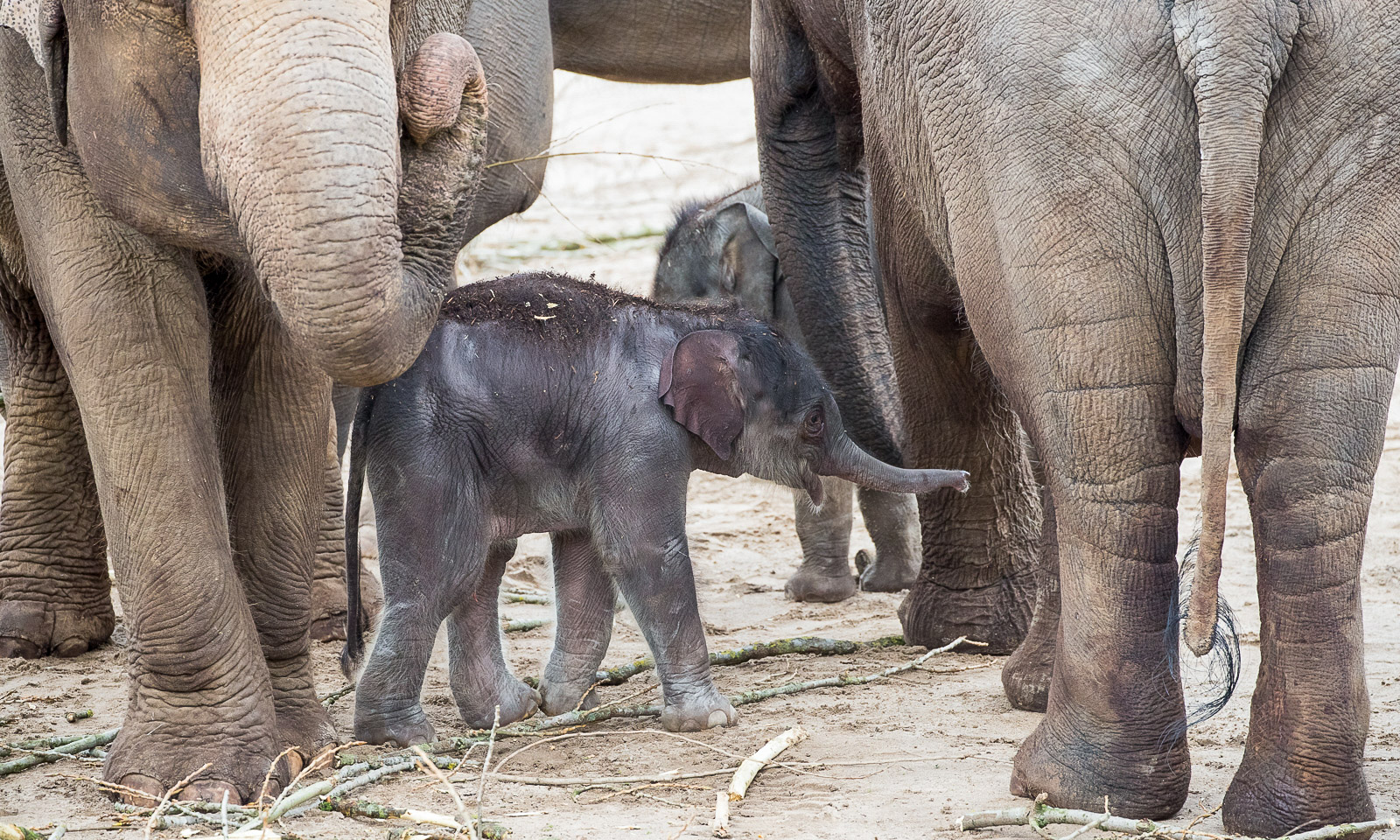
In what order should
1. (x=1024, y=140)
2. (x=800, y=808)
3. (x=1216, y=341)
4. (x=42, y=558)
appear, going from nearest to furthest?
1. (x=1216, y=341)
2. (x=1024, y=140)
3. (x=800, y=808)
4. (x=42, y=558)

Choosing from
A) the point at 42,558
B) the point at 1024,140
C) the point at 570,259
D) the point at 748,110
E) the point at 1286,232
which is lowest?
the point at 42,558

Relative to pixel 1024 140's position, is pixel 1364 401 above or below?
below

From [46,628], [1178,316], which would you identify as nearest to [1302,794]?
[1178,316]

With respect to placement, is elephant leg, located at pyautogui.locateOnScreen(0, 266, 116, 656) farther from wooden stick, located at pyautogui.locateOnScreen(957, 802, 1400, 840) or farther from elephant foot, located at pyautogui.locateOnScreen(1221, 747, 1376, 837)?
elephant foot, located at pyautogui.locateOnScreen(1221, 747, 1376, 837)

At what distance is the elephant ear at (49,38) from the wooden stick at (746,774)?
60.7 inches

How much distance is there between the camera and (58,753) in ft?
10.8

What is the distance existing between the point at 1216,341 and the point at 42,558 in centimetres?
326

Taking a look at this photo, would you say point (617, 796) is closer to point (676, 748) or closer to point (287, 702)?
point (676, 748)

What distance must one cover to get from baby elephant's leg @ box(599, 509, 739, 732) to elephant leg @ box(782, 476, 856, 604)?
1596 millimetres

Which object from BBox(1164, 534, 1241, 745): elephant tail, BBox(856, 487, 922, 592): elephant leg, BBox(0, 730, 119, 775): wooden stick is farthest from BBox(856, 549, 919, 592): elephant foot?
BBox(0, 730, 119, 775): wooden stick

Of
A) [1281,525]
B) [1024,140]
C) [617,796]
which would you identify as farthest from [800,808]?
[1024,140]

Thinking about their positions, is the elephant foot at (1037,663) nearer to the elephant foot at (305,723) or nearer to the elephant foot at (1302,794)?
the elephant foot at (1302,794)

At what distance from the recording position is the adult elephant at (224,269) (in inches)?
94.6

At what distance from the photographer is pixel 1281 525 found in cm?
249
